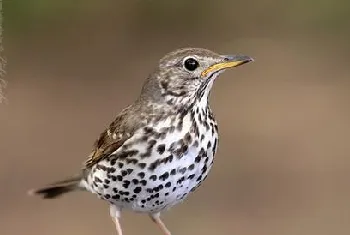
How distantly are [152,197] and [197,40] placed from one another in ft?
28.6

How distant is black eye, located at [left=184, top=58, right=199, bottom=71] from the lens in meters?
5.11

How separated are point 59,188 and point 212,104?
20.1 ft

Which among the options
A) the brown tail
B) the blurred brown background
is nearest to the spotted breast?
the brown tail

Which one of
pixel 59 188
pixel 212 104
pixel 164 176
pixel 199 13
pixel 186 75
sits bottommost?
pixel 212 104

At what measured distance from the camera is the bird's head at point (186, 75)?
200 inches

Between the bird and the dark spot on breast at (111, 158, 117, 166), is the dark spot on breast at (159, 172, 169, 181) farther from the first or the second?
the dark spot on breast at (111, 158, 117, 166)

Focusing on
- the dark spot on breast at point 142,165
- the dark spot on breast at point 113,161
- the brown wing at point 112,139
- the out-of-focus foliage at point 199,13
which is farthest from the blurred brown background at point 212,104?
the dark spot on breast at point 142,165

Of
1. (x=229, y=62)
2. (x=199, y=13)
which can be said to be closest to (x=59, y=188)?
(x=229, y=62)

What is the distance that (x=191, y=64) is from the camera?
5.12 meters

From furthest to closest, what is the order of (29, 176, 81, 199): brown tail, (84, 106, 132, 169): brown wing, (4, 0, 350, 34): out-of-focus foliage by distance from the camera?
(4, 0, 350, 34): out-of-focus foliage < (29, 176, 81, 199): brown tail < (84, 106, 132, 169): brown wing

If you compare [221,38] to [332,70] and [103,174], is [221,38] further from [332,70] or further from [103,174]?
[103,174]

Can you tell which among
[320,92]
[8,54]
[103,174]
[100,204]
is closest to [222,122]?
[320,92]

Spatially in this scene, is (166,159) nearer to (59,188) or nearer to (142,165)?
(142,165)

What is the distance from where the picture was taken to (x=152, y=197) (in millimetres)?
5238
